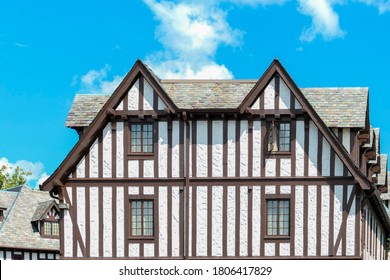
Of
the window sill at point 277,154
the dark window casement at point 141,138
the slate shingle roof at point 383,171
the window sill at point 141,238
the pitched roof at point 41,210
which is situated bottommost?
the window sill at point 141,238

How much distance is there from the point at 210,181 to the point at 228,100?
3399mm

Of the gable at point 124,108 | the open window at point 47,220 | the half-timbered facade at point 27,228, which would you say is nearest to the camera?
the gable at point 124,108

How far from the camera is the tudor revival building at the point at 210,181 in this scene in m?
40.4

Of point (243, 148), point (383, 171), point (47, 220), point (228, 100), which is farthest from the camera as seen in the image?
point (47, 220)

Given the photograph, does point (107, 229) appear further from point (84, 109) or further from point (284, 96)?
point (284, 96)

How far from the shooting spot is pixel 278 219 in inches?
1601

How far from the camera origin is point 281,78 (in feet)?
133

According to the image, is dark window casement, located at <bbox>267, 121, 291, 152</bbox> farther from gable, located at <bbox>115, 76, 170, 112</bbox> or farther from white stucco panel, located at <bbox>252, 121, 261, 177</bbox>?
gable, located at <bbox>115, 76, 170, 112</bbox>

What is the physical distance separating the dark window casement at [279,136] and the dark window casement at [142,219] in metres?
5.08

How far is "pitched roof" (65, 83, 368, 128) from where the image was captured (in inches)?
1655

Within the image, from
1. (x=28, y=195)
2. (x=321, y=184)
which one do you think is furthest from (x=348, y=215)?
(x=28, y=195)

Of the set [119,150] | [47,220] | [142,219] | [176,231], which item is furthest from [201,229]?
[47,220]

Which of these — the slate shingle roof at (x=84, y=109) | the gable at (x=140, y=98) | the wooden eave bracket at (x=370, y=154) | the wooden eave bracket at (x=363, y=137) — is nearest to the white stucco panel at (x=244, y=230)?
the gable at (x=140, y=98)

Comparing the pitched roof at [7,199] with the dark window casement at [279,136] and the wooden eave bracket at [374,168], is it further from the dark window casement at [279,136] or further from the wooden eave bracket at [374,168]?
the dark window casement at [279,136]
